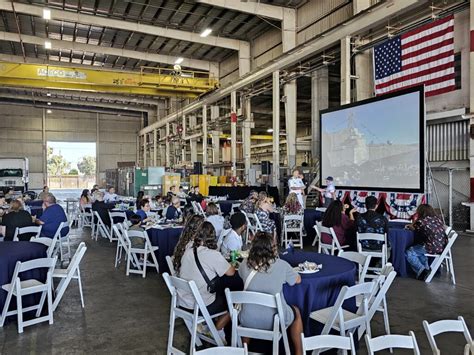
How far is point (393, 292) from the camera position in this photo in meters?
5.08

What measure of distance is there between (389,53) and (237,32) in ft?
28.6

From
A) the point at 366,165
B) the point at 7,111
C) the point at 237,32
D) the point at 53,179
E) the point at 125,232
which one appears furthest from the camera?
the point at 53,179

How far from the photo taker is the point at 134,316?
4.37 m

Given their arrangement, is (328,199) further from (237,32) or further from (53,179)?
(53,179)

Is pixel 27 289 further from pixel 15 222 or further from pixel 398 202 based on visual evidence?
pixel 398 202

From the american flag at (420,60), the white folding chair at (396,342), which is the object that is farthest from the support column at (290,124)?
the white folding chair at (396,342)

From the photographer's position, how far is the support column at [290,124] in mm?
15203

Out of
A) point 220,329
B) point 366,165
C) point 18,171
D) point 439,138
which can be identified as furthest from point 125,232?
point 18,171

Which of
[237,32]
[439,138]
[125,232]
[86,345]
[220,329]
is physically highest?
[237,32]

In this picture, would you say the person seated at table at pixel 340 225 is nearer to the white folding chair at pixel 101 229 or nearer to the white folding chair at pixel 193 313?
the white folding chair at pixel 193 313

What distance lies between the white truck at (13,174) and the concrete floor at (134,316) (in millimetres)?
14559

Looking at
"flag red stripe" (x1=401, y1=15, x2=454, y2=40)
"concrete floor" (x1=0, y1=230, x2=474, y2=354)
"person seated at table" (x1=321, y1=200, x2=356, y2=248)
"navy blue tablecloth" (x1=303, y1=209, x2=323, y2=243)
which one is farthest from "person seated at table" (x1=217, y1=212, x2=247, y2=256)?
"flag red stripe" (x1=401, y1=15, x2=454, y2=40)

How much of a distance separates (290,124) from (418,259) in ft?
33.3

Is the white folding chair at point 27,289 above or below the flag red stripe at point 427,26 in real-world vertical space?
below
